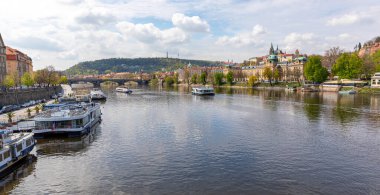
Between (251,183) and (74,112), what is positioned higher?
(74,112)

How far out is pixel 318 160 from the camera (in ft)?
107

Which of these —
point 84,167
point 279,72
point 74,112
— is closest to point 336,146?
point 84,167

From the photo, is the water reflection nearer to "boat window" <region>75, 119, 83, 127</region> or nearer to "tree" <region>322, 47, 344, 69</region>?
"boat window" <region>75, 119, 83, 127</region>

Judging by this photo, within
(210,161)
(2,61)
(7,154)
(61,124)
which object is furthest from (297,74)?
(7,154)

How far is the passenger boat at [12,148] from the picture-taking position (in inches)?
1155

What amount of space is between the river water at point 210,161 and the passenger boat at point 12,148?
1.00m

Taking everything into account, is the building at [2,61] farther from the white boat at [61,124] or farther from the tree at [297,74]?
the tree at [297,74]

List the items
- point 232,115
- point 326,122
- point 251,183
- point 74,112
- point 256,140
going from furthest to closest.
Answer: point 232,115 → point 326,122 → point 74,112 → point 256,140 → point 251,183

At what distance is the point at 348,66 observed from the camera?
137750mm

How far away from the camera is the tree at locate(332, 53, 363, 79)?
449 ft

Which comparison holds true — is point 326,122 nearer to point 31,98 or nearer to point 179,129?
point 179,129

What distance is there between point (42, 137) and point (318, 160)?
1419 inches

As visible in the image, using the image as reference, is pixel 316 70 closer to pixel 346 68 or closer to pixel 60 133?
pixel 346 68

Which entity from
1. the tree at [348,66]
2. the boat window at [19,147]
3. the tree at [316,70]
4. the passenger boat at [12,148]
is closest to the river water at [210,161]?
the passenger boat at [12,148]
